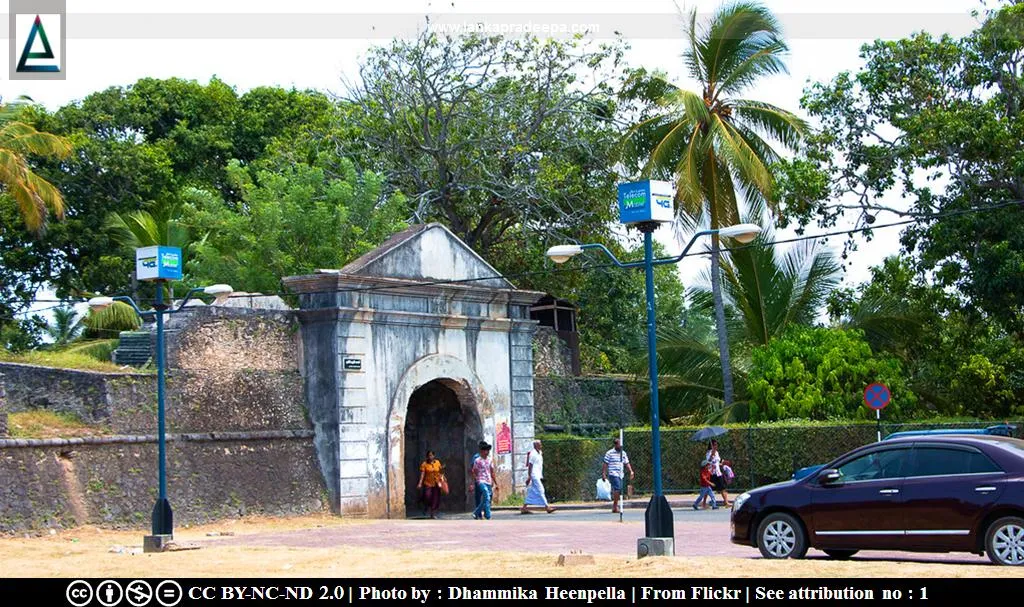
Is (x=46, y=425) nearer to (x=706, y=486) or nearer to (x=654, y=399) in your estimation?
(x=654, y=399)

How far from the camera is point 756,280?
1414 inches

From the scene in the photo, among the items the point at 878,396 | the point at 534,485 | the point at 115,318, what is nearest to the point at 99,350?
the point at 115,318

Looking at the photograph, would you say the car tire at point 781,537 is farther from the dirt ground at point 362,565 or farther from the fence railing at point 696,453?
the fence railing at point 696,453

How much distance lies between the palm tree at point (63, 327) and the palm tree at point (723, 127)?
67.3ft

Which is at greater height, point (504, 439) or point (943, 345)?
point (943, 345)

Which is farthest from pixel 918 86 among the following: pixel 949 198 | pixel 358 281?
pixel 358 281

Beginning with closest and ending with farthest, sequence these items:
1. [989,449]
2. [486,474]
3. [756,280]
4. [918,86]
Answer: [989,449] < [486,474] < [918,86] < [756,280]

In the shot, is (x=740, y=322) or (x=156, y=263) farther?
(x=740, y=322)

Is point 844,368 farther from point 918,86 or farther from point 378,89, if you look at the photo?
point 378,89

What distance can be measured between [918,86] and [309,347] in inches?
577

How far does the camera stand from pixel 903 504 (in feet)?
48.1

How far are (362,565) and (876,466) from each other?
582 centimetres

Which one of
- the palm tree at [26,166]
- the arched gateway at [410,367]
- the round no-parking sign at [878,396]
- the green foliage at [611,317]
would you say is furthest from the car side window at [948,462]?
the green foliage at [611,317]
